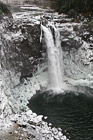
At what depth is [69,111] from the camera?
17.5 meters

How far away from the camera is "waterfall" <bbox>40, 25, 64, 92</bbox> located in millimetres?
21505

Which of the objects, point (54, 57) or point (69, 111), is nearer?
point (69, 111)

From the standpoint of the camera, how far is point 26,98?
64.7ft

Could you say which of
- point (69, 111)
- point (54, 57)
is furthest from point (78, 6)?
point (69, 111)

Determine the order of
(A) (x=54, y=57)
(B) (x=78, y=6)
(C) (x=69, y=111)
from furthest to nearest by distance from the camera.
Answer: (B) (x=78, y=6) → (A) (x=54, y=57) → (C) (x=69, y=111)

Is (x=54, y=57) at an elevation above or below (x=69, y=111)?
above

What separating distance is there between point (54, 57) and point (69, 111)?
6.91m

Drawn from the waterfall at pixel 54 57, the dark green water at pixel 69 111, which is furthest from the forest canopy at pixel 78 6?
the dark green water at pixel 69 111

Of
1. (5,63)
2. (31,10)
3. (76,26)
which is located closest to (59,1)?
(31,10)

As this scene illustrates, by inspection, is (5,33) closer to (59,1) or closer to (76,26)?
(76,26)

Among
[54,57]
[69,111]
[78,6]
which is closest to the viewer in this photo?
[69,111]

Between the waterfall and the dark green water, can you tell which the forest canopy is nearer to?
the waterfall

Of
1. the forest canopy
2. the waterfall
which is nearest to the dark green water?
the waterfall

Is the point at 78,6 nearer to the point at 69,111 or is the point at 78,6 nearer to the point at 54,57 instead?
the point at 54,57
